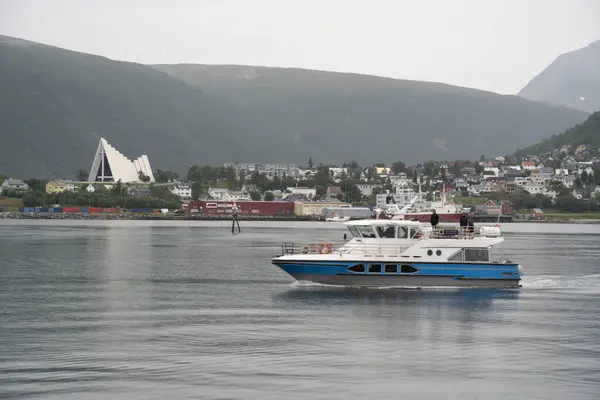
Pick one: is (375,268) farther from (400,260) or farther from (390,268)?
(400,260)

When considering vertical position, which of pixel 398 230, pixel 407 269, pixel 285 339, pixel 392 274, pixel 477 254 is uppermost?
pixel 398 230

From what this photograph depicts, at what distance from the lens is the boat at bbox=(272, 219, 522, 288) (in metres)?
46.7

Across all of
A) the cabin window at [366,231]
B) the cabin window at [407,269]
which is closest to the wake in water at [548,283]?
the cabin window at [407,269]

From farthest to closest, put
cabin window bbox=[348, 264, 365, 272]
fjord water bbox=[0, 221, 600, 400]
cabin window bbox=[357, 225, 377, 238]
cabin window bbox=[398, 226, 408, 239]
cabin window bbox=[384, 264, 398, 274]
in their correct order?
cabin window bbox=[357, 225, 377, 238], cabin window bbox=[398, 226, 408, 239], cabin window bbox=[384, 264, 398, 274], cabin window bbox=[348, 264, 365, 272], fjord water bbox=[0, 221, 600, 400]

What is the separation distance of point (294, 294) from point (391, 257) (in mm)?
5111

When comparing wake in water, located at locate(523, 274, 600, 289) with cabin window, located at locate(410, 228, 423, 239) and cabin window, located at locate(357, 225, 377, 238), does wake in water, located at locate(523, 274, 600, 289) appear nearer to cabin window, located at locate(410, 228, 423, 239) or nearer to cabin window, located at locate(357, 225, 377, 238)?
cabin window, located at locate(410, 228, 423, 239)

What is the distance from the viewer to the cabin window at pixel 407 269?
4677 cm

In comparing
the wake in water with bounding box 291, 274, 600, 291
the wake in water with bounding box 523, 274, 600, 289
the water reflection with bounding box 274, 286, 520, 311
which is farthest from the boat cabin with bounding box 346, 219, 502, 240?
the wake in water with bounding box 523, 274, 600, 289

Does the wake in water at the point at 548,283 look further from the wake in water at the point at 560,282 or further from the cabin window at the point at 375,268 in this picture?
the cabin window at the point at 375,268

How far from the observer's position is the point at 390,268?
153ft

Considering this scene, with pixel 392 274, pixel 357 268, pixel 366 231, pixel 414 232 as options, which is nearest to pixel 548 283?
pixel 414 232

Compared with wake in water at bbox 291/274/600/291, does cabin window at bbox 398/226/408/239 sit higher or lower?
higher

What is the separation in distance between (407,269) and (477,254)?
12.0ft

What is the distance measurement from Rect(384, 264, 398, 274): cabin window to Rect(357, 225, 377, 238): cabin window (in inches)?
65.4
